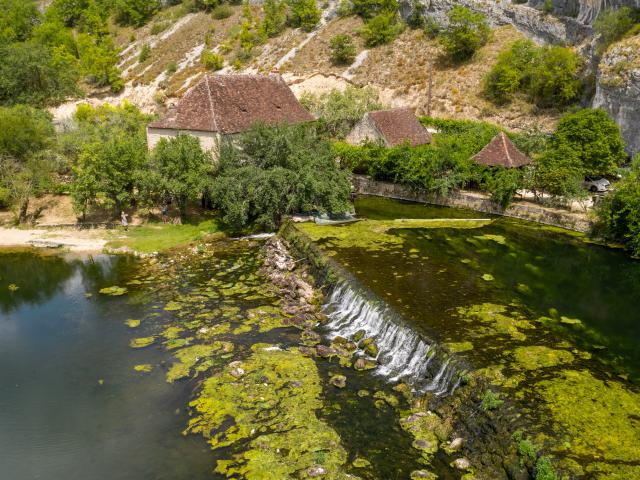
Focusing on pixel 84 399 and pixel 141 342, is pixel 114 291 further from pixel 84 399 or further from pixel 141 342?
pixel 84 399

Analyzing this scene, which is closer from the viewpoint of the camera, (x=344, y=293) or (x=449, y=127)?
(x=344, y=293)

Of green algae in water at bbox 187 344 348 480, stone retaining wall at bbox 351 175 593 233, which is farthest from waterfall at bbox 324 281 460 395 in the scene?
stone retaining wall at bbox 351 175 593 233

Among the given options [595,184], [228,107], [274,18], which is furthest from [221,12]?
[595,184]

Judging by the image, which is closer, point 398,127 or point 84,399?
point 84,399

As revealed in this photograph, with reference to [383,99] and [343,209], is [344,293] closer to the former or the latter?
[343,209]

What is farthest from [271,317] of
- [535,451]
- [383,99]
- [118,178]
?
[383,99]

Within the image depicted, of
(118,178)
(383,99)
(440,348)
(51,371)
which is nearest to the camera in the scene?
(440,348)

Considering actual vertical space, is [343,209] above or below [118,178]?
below
